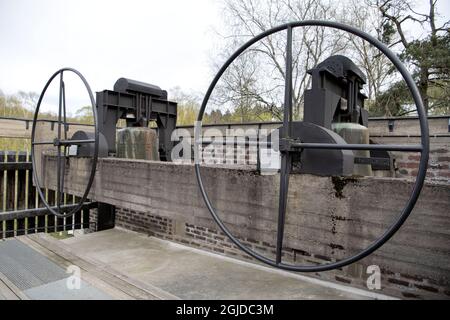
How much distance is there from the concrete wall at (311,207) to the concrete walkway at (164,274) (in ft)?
1.90

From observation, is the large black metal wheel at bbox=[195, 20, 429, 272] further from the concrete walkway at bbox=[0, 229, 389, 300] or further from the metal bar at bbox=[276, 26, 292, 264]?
the concrete walkway at bbox=[0, 229, 389, 300]

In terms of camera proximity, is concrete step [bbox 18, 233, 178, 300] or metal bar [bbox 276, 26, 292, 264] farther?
concrete step [bbox 18, 233, 178, 300]

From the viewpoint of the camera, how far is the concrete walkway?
224cm

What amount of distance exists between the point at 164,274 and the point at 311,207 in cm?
302

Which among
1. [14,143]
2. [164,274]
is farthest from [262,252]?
[14,143]

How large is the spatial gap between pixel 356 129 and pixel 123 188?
207 centimetres

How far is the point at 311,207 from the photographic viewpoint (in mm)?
1781

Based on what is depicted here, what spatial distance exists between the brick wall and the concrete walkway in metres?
0.19

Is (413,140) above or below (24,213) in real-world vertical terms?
above

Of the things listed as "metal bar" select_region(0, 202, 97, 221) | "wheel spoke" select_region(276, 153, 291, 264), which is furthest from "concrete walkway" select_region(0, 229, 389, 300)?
"wheel spoke" select_region(276, 153, 291, 264)

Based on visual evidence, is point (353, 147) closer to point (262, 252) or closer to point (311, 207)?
point (311, 207)

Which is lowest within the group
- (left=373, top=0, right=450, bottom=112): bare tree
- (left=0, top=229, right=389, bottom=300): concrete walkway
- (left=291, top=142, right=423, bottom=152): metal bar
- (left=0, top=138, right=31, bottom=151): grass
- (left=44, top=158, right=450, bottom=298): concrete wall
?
(left=0, top=229, right=389, bottom=300): concrete walkway

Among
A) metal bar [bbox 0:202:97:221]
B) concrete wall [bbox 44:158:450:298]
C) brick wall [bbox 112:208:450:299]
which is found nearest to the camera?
concrete wall [bbox 44:158:450:298]
